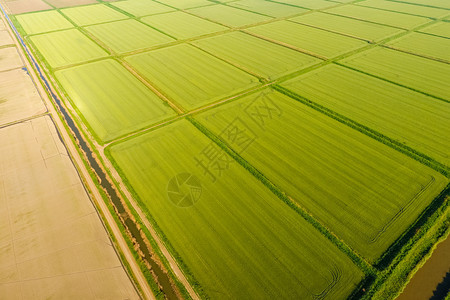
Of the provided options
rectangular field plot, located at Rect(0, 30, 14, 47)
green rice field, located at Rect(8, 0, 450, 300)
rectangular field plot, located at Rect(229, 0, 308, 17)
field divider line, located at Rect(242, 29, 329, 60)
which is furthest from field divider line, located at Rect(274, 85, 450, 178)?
rectangular field plot, located at Rect(0, 30, 14, 47)

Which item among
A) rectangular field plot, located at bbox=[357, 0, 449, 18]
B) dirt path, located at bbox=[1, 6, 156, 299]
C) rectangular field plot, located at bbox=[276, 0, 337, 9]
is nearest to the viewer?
dirt path, located at bbox=[1, 6, 156, 299]

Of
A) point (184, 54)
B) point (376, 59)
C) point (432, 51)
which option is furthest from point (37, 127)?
point (432, 51)

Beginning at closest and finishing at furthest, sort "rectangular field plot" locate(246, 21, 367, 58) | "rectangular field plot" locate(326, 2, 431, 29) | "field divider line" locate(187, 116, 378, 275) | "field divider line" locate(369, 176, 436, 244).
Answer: "field divider line" locate(187, 116, 378, 275)
"field divider line" locate(369, 176, 436, 244)
"rectangular field plot" locate(246, 21, 367, 58)
"rectangular field plot" locate(326, 2, 431, 29)

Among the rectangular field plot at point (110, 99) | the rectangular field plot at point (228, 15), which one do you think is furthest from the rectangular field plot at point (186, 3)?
the rectangular field plot at point (110, 99)

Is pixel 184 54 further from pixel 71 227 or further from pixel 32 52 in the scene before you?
pixel 71 227

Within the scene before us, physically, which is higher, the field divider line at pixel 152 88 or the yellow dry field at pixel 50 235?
the field divider line at pixel 152 88

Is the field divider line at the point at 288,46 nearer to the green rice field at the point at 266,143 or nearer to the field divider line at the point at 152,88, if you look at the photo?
the green rice field at the point at 266,143

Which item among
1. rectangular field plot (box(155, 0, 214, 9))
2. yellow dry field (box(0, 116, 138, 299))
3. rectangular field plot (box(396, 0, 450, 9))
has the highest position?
rectangular field plot (box(396, 0, 450, 9))

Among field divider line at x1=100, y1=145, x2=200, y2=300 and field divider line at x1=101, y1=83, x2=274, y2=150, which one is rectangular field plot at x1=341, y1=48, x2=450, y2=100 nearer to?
field divider line at x1=101, y1=83, x2=274, y2=150
